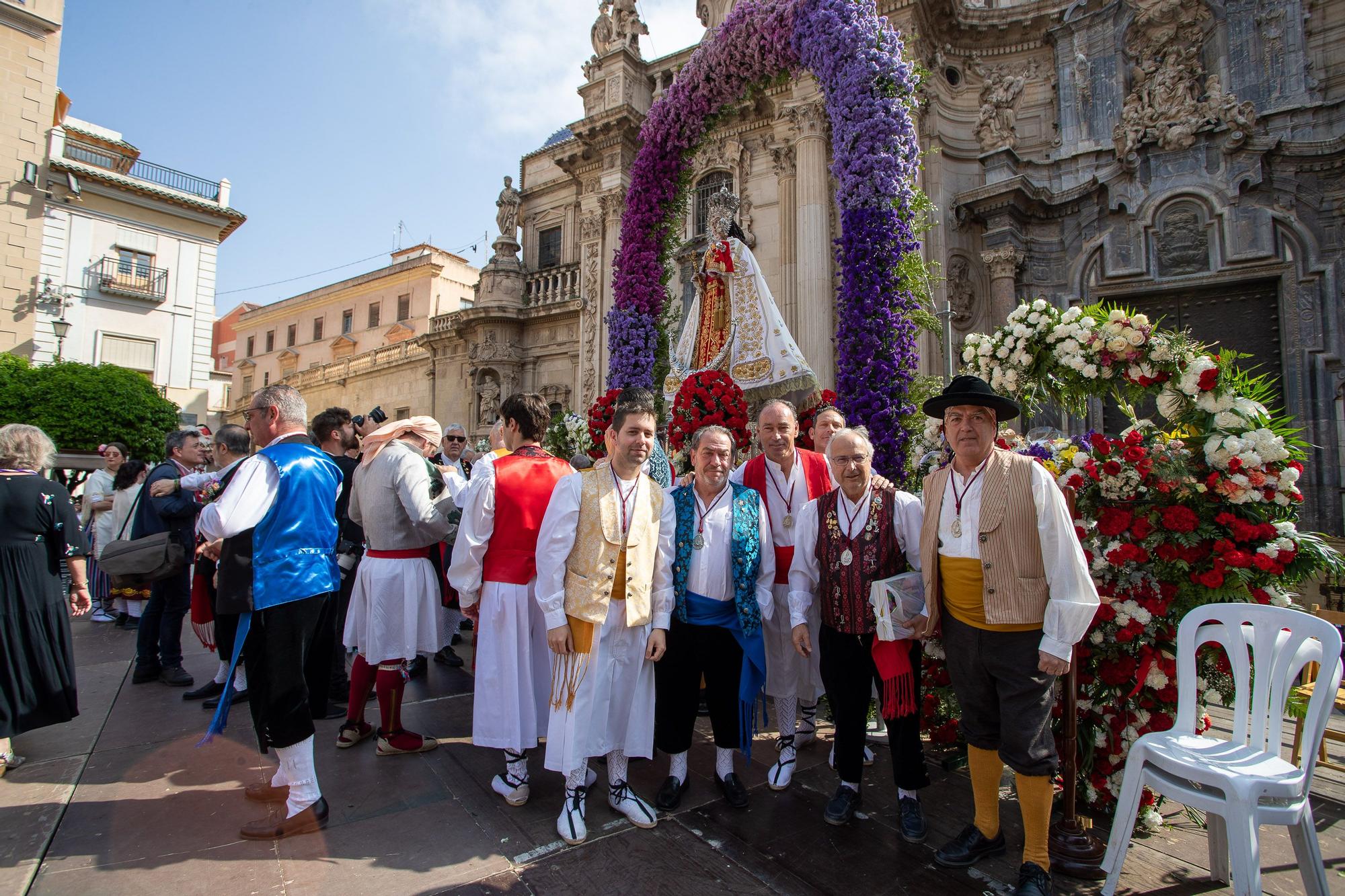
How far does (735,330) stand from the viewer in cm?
629

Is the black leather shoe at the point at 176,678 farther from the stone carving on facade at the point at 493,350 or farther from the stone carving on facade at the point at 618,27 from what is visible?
the stone carving on facade at the point at 618,27

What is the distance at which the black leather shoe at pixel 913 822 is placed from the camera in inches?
125

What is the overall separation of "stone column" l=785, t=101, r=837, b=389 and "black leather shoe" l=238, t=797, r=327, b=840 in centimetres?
1042

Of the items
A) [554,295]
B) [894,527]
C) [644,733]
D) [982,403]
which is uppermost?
[554,295]

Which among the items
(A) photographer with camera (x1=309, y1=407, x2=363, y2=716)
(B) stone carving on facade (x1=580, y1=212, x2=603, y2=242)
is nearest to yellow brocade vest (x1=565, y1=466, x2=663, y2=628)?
(A) photographer with camera (x1=309, y1=407, x2=363, y2=716)

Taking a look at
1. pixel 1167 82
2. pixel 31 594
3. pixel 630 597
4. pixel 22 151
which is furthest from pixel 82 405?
pixel 1167 82

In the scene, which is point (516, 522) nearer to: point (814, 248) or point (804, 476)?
point (804, 476)

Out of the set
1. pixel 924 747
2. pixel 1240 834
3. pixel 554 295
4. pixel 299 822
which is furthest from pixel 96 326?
pixel 1240 834

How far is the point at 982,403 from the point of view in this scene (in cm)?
302

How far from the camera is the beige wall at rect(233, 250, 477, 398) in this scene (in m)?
33.0

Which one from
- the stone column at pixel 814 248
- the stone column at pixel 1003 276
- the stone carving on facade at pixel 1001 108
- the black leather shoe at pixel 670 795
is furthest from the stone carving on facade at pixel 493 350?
the black leather shoe at pixel 670 795

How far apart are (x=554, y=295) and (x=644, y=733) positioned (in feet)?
56.9

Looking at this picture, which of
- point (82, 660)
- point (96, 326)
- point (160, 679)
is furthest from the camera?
point (96, 326)

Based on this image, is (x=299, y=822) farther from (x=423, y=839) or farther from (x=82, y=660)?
(x=82, y=660)
